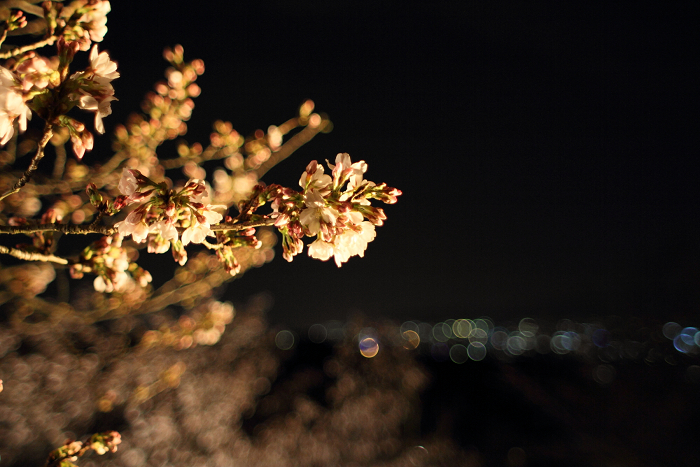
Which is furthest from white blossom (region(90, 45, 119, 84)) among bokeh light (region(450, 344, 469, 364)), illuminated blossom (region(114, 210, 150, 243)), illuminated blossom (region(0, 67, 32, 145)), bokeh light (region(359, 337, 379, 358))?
bokeh light (region(450, 344, 469, 364))

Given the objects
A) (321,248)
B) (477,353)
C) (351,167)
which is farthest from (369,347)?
(477,353)

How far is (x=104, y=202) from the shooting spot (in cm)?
80

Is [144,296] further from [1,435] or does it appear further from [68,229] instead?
[1,435]

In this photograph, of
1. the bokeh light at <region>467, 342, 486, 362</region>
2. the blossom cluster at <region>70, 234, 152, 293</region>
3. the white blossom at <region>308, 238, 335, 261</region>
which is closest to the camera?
the white blossom at <region>308, 238, 335, 261</region>

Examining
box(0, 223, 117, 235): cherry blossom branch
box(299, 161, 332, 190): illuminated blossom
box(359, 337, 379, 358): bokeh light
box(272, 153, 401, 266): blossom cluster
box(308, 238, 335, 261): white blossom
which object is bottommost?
box(359, 337, 379, 358): bokeh light

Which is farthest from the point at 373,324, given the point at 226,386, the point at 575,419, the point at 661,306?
the point at 661,306

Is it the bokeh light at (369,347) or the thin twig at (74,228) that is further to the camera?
the bokeh light at (369,347)

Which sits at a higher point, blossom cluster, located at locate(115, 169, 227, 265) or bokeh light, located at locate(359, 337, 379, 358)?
blossom cluster, located at locate(115, 169, 227, 265)

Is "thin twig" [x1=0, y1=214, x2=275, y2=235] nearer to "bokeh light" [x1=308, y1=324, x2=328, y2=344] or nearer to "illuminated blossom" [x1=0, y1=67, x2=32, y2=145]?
"illuminated blossom" [x1=0, y1=67, x2=32, y2=145]

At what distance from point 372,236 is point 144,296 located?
2.04m

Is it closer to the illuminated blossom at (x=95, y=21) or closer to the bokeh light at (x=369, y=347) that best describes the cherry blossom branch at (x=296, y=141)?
the illuminated blossom at (x=95, y=21)

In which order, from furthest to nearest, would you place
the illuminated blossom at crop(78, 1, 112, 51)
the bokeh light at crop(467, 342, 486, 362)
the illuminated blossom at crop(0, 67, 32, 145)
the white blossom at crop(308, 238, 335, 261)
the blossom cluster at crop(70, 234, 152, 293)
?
the bokeh light at crop(467, 342, 486, 362), the blossom cluster at crop(70, 234, 152, 293), the illuminated blossom at crop(78, 1, 112, 51), the white blossom at crop(308, 238, 335, 261), the illuminated blossom at crop(0, 67, 32, 145)

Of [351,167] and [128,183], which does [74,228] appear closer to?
[128,183]

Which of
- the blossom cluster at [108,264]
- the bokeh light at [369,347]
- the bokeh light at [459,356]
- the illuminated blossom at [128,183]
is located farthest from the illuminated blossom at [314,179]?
the bokeh light at [459,356]
